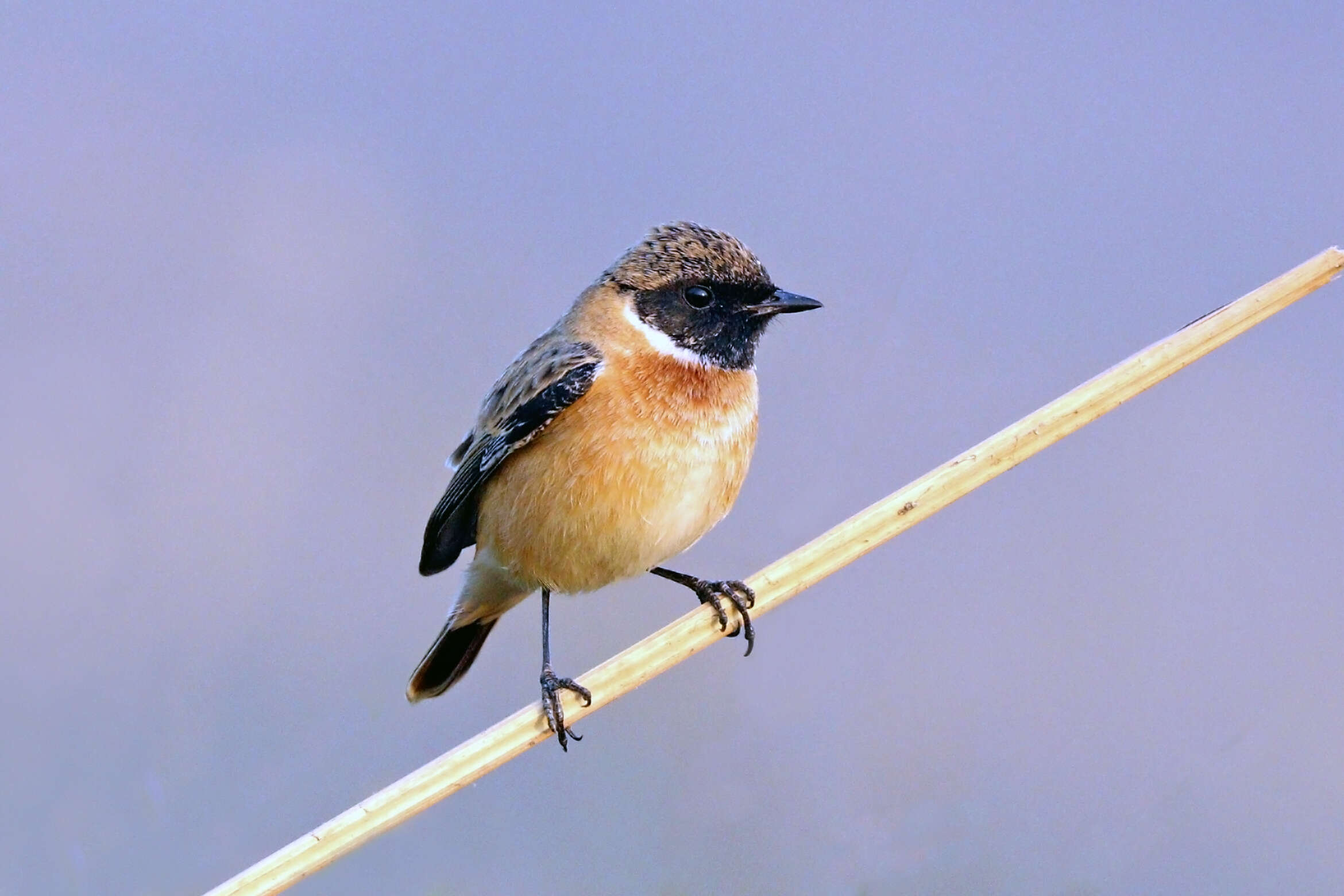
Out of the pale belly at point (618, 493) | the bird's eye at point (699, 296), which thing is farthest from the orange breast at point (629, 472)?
the bird's eye at point (699, 296)

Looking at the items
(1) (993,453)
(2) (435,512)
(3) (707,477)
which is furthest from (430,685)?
(1) (993,453)

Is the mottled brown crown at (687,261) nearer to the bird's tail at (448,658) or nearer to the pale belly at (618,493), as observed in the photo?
the pale belly at (618,493)

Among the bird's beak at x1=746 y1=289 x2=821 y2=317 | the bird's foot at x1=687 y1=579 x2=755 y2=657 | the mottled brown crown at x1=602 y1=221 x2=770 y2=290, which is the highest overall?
the mottled brown crown at x1=602 y1=221 x2=770 y2=290

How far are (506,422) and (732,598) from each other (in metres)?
0.90

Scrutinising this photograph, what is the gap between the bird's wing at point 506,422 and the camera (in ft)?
13.2

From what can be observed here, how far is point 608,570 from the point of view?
Result: 400cm

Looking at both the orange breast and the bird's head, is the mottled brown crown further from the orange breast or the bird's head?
the orange breast

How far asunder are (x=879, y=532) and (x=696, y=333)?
112cm

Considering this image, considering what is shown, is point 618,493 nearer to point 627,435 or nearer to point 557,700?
point 627,435

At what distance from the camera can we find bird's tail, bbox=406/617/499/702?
4.50m

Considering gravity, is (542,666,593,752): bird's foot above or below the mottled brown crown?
below

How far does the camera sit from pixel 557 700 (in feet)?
12.3

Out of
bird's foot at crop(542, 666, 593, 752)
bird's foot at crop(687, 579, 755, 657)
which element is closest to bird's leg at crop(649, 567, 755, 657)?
bird's foot at crop(687, 579, 755, 657)

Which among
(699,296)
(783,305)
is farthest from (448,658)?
(783,305)
